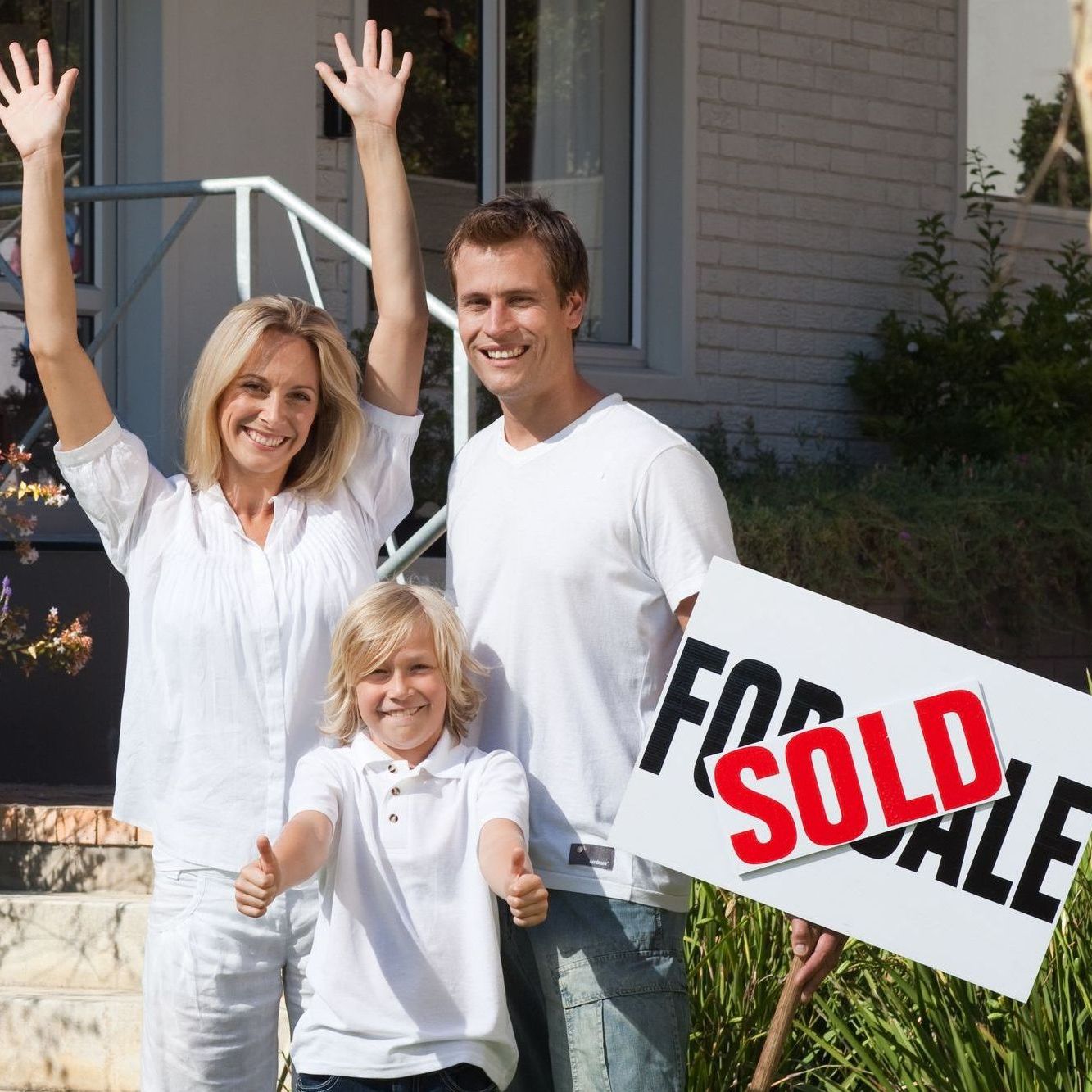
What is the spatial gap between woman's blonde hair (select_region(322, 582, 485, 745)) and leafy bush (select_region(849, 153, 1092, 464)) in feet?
17.1

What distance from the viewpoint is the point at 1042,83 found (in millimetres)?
8633

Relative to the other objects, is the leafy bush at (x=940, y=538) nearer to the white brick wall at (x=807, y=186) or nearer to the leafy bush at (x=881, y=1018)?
the white brick wall at (x=807, y=186)

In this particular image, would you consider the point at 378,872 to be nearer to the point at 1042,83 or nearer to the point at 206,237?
the point at 206,237

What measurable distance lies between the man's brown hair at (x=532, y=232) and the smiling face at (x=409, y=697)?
511mm

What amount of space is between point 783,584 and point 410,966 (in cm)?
73

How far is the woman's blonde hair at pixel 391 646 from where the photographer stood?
8.01 feet

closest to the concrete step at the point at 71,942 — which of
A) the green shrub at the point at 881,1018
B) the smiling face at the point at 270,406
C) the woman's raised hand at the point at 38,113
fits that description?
the green shrub at the point at 881,1018

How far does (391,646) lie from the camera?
2465 millimetres

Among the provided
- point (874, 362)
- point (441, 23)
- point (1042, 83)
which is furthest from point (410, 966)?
point (1042, 83)

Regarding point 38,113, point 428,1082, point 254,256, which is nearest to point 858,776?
point 428,1082

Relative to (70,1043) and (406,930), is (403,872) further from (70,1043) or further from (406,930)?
(70,1043)

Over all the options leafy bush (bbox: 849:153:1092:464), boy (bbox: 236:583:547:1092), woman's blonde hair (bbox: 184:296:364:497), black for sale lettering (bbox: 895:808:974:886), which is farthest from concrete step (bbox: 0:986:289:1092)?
leafy bush (bbox: 849:153:1092:464)

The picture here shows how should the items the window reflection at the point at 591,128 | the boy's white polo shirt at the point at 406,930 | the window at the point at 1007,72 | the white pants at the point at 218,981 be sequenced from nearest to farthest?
1. the boy's white polo shirt at the point at 406,930
2. the white pants at the point at 218,981
3. the window reflection at the point at 591,128
4. the window at the point at 1007,72

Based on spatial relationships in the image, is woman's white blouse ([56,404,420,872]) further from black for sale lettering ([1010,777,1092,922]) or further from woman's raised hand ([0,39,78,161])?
black for sale lettering ([1010,777,1092,922])
